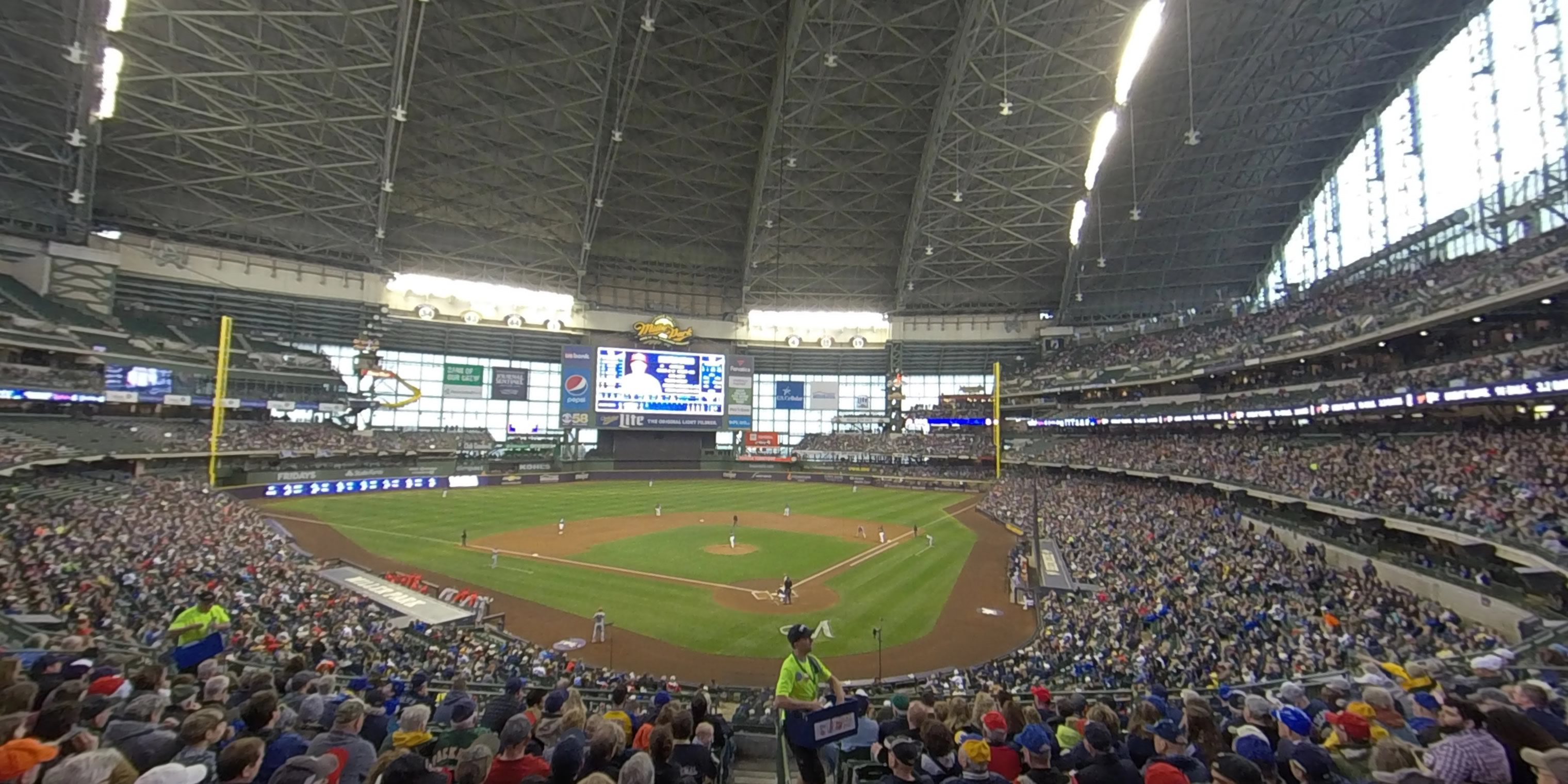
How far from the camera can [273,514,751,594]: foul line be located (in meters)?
26.9

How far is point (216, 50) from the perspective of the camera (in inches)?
1549

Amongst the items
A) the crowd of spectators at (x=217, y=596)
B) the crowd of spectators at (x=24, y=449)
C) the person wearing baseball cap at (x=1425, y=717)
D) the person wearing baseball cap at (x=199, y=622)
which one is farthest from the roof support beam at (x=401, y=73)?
the person wearing baseball cap at (x=1425, y=717)

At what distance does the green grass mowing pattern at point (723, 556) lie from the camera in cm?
2878

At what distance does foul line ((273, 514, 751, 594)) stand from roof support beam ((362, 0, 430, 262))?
2506cm

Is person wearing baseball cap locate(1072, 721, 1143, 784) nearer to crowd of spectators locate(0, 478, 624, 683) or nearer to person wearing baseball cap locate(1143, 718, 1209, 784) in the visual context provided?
person wearing baseball cap locate(1143, 718, 1209, 784)

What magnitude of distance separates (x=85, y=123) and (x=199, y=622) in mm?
44151

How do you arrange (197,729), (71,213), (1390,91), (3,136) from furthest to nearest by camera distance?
1. (71,213)
2. (1390,91)
3. (3,136)
4. (197,729)

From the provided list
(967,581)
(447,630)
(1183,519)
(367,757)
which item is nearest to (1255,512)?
(1183,519)

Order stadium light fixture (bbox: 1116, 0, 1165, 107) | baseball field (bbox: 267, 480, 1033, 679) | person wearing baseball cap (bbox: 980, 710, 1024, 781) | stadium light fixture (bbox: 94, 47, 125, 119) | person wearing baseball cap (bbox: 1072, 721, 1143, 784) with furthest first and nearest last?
stadium light fixture (bbox: 94, 47, 125, 119), stadium light fixture (bbox: 1116, 0, 1165, 107), baseball field (bbox: 267, 480, 1033, 679), person wearing baseball cap (bbox: 980, 710, 1024, 781), person wearing baseball cap (bbox: 1072, 721, 1143, 784)

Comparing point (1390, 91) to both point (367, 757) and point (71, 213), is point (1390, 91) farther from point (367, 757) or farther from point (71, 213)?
point (71, 213)

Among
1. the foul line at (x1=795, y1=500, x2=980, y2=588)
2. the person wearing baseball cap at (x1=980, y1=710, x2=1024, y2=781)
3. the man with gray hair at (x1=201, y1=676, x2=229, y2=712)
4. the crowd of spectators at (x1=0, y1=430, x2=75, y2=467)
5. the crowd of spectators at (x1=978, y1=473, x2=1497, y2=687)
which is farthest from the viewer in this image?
the foul line at (x1=795, y1=500, x2=980, y2=588)

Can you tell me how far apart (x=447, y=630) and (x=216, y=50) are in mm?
41855

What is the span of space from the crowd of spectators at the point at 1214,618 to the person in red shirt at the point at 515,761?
14.5 m

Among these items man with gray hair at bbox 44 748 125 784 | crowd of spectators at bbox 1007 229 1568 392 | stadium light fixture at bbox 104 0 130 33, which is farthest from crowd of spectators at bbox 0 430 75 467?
crowd of spectators at bbox 1007 229 1568 392
